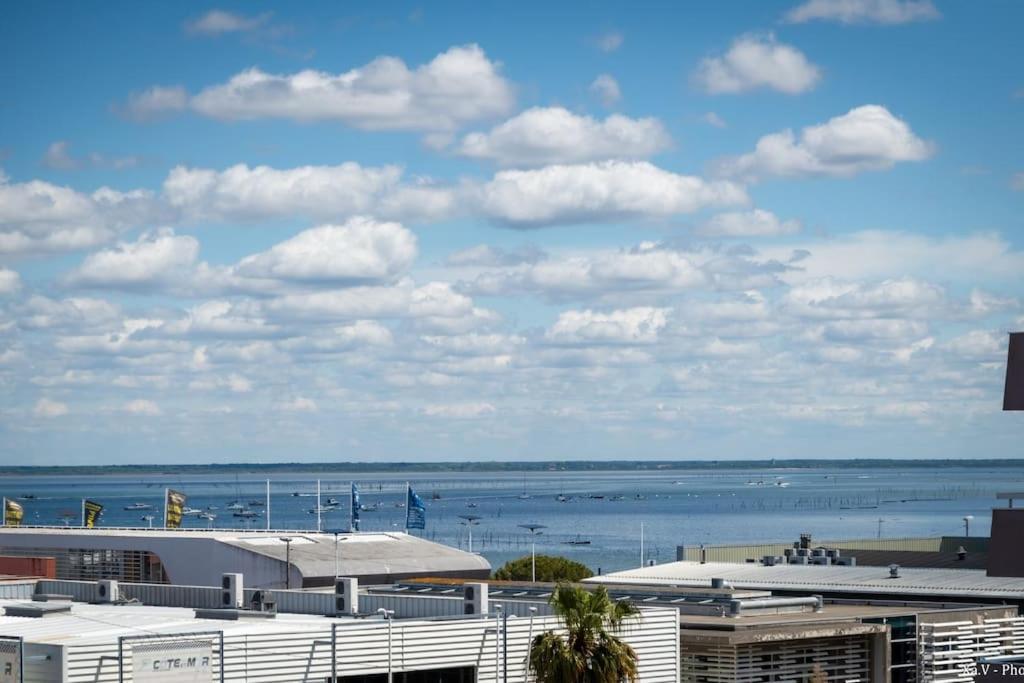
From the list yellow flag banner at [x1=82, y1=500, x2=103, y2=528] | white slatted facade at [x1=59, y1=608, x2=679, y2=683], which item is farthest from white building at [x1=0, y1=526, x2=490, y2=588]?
white slatted facade at [x1=59, y1=608, x2=679, y2=683]

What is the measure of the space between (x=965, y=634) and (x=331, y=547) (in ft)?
113

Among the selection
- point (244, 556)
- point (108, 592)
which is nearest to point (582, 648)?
point (108, 592)

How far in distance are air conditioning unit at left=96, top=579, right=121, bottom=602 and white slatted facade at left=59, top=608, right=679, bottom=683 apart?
1641 cm

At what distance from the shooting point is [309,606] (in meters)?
59.6

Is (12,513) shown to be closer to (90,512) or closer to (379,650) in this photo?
(90,512)

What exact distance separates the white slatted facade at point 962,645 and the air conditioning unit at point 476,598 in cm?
2073

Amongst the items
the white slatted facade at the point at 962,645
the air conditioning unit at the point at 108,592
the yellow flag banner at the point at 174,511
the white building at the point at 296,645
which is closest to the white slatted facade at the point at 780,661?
the white slatted facade at the point at 962,645

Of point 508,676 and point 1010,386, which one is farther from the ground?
point 1010,386

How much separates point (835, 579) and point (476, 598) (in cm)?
3184

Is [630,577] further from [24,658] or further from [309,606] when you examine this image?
[24,658]

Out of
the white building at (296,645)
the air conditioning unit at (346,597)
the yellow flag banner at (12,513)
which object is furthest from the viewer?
the yellow flag banner at (12,513)

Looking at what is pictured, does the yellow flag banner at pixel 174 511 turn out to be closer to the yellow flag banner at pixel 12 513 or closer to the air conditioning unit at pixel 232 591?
the yellow flag banner at pixel 12 513

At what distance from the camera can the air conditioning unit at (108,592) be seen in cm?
6188

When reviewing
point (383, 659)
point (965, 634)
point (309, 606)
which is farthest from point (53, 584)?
point (965, 634)
